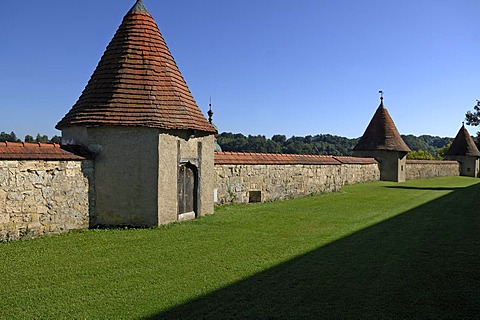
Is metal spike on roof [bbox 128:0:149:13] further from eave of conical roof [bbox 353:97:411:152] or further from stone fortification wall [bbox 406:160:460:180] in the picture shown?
stone fortification wall [bbox 406:160:460:180]

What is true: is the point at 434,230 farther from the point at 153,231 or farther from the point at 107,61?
the point at 107,61

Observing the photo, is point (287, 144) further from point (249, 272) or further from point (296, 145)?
point (249, 272)

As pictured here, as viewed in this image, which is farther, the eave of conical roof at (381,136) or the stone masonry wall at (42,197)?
the eave of conical roof at (381,136)

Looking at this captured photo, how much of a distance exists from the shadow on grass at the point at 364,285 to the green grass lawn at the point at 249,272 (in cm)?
1

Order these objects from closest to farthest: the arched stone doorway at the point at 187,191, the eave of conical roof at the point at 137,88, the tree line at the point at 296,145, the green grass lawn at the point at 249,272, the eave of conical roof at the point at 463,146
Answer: the green grass lawn at the point at 249,272, the eave of conical roof at the point at 137,88, the arched stone doorway at the point at 187,191, the eave of conical roof at the point at 463,146, the tree line at the point at 296,145

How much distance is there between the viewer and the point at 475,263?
680cm

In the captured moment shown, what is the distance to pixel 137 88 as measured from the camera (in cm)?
1072

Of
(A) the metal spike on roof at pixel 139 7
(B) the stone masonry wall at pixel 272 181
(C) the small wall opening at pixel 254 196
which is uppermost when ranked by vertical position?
(A) the metal spike on roof at pixel 139 7

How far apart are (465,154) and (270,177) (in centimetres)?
3948

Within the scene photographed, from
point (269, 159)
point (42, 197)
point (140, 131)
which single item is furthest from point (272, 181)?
point (42, 197)

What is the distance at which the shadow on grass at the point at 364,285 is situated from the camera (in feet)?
15.7

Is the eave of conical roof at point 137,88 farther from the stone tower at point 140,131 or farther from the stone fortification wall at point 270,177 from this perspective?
the stone fortification wall at point 270,177

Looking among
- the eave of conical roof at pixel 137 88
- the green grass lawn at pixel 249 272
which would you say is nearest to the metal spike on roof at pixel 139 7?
the eave of conical roof at pixel 137 88

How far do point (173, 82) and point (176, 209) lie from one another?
339 cm
